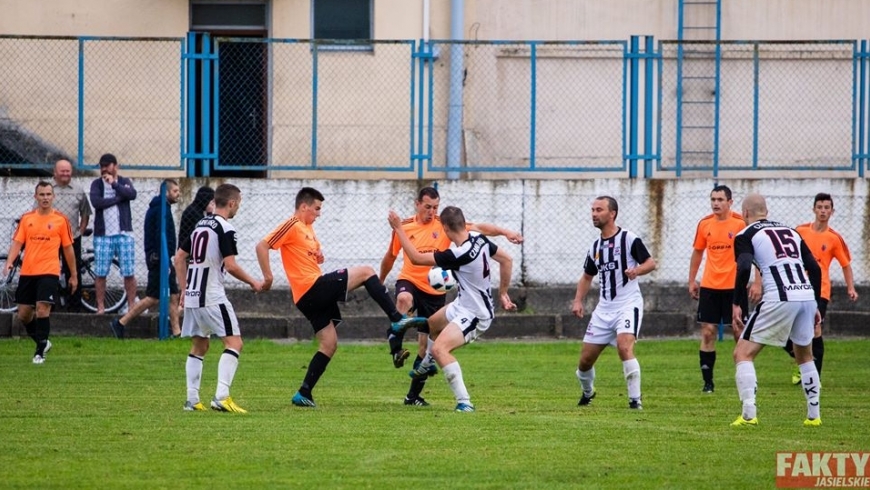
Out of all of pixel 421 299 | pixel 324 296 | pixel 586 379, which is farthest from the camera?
pixel 421 299

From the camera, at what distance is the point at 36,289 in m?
16.9

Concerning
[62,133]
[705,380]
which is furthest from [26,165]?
[705,380]

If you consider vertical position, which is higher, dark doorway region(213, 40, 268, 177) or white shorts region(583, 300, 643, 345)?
dark doorway region(213, 40, 268, 177)

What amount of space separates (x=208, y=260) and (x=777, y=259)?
498 cm

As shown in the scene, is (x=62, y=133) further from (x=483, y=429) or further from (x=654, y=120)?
(x=483, y=429)

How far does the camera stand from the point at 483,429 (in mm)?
11039

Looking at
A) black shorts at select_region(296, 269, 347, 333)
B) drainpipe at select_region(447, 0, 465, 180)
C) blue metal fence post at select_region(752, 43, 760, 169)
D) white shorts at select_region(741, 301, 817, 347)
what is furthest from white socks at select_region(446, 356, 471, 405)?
blue metal fence post at select_region(752, 43, 760, 169)

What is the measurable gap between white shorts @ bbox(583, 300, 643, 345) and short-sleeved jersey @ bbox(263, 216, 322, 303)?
2.72 metres

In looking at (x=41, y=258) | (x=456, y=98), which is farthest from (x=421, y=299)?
(x=456, y=98)

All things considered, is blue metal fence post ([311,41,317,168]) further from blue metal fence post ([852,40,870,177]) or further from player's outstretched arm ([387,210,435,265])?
player's outstretched arm ([387,210,435,265])

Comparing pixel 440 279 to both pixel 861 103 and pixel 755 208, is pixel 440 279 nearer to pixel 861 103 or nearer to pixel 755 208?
pixel 755 208

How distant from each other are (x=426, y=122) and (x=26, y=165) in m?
6.44

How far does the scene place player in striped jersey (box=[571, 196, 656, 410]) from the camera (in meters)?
12.8

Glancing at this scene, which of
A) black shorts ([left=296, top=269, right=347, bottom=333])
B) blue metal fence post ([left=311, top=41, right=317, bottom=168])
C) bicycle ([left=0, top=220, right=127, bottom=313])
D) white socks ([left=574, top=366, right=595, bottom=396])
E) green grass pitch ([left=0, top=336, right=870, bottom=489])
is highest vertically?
blue metal fence post ([left=311, top=41, right=317, bottom=168])
